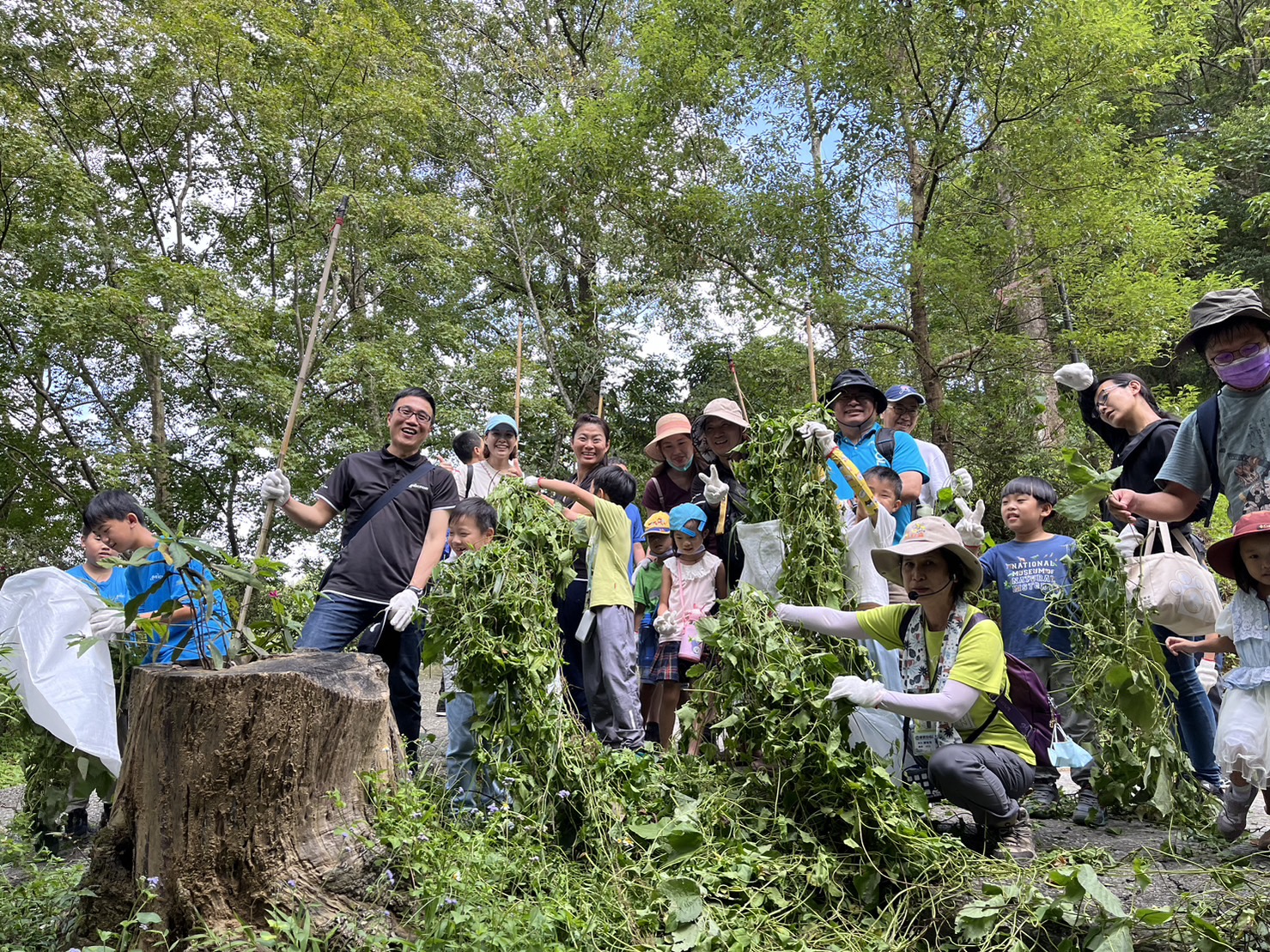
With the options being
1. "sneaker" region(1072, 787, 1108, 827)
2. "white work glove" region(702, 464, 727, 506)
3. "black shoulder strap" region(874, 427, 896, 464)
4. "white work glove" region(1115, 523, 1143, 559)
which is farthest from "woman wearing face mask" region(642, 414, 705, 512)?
"sneaker" region(1072, 787, 1108, 827)

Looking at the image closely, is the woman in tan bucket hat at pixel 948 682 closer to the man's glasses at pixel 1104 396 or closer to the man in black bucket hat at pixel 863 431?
the man in black bucket hat at pixel 863 431

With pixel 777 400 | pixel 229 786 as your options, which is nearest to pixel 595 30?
pixel 777 400

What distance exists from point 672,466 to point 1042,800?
2.50 m

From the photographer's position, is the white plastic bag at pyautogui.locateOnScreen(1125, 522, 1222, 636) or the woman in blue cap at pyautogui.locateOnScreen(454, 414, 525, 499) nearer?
the white plastic bag at pyautogui.locateOnScreen(1125, 522, 1222, 636)

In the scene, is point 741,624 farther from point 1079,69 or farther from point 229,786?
point 1079,69

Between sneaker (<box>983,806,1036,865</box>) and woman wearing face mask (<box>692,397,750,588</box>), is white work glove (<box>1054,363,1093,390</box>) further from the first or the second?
sneaker (<box>983,806,1036,865</box>)

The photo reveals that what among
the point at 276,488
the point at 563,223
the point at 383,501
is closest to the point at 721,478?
the point at 383,501

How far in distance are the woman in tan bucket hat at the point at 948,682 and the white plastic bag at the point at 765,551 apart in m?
0.34

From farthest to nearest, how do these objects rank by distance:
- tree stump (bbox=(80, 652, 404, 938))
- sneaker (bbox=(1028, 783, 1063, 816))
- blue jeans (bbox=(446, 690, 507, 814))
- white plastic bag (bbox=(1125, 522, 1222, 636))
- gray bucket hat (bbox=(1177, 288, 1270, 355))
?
sneaker (bbox=(1028, 783, 1063, 816)), white plastic bag (bbox=(1125, 522, 1222, 636)), blue jeans (bbox=(446, 690, 507, 814)), gray bucket hat (bbox=(1177, 288, 1270, 355)), tree stump (bbox=(80, 652, 404, 938))

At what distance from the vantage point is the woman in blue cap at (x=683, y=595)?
16.3ft

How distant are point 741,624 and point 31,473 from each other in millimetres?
14679

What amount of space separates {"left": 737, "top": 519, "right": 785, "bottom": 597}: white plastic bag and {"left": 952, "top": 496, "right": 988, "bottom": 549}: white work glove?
0.80 meters

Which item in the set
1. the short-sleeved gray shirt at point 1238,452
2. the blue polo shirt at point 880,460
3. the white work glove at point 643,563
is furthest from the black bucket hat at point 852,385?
the short-sleeved gray shirt at point 1238,452

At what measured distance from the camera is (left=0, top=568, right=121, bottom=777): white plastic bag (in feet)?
12.5
